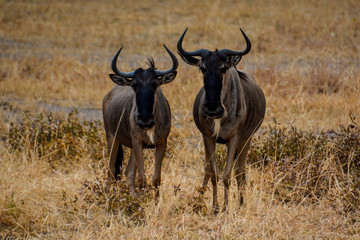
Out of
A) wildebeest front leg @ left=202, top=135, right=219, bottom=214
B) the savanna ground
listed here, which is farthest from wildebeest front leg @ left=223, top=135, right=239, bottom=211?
the savanna ground

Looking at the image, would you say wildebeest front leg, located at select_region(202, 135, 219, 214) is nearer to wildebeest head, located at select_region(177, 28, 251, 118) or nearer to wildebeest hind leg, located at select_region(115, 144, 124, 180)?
wildebeest head, located at select_region(177, 28, 251, 118)

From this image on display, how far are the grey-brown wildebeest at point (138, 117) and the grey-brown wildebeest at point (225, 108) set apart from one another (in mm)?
370

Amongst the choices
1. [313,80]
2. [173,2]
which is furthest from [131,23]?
[313,80]

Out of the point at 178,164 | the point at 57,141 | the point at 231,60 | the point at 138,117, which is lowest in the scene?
the point at 178,164

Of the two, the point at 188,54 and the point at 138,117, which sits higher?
the point at 188,54

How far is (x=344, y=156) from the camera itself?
5801mm

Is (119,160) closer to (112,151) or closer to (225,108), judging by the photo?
(112,151)

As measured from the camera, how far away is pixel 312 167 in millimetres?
5426

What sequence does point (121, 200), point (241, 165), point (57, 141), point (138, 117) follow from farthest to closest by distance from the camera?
point (57, 141)
point (241, 165)
point (121, 200)
point (138, 117)

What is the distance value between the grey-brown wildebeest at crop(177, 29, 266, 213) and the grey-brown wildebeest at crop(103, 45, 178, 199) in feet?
1.21

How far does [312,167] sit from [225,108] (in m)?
1.39

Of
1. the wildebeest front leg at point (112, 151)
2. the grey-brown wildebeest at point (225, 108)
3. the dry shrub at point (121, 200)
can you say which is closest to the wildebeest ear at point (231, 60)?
the grey-brown wildebeest at point (225, 108)

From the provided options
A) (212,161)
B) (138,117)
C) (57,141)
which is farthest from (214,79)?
(57,141)

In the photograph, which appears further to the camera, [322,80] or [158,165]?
[322,80]
